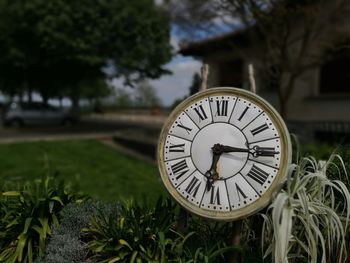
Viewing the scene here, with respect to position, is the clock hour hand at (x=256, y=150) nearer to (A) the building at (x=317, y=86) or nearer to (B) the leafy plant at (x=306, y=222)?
(B) the leafy plant at (x=306, y=222)

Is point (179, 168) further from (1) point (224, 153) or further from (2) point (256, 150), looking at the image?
(2) point (256, 150)

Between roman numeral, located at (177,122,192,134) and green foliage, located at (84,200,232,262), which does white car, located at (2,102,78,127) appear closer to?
green foliage, located at (84,200,232,262)

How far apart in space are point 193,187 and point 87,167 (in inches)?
324

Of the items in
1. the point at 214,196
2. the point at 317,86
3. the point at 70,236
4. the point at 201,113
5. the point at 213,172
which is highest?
the point at 317,86

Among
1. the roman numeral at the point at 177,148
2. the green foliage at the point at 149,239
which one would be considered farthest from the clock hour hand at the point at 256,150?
the green foliage at the point at 149,239

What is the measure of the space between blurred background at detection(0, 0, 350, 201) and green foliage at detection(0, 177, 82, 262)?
143 cm

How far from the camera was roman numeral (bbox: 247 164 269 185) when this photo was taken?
300cm

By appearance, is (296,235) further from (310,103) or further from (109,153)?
(310,103)

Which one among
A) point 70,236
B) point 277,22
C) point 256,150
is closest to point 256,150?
point 256,150

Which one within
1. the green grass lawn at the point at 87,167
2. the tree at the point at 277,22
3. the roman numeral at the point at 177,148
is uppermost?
the tree at the point at 277,22

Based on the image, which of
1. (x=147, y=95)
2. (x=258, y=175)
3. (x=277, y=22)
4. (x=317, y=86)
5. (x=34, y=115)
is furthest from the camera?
(x=147, y=95)

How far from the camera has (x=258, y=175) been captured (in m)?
3.02

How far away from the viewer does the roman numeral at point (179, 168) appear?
321cm

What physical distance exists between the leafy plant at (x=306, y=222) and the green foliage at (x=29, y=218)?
1.84 m
